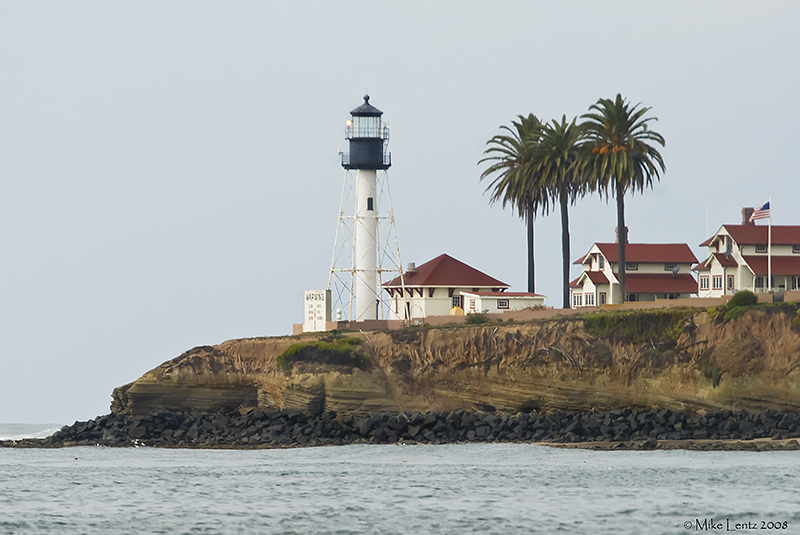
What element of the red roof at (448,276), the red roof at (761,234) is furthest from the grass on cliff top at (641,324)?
the red roof at (761,234)

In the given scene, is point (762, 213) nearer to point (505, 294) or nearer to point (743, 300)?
point (743, 300)

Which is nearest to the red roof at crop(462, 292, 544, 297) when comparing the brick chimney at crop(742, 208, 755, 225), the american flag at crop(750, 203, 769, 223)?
the american flag at crop(750, 203, 769, 223)

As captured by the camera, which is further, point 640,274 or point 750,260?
point 640,274

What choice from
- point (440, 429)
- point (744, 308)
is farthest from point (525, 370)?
point (744, 308)

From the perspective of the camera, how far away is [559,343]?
64.8 meters

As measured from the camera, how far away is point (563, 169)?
77000 millimetres

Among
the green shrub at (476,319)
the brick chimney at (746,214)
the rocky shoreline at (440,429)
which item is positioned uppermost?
the brick chimney at (746,214)

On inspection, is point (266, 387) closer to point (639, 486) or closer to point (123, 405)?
point (123, 405)

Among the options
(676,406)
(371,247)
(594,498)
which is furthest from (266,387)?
(594,498)

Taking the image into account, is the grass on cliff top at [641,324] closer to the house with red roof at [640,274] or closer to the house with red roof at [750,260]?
the house with red roof at [750,260]

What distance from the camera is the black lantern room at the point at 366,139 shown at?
8350 cm

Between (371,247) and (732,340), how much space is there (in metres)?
29.2

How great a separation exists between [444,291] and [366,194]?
8.81 meters

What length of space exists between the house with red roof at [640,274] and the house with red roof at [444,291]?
24.5ft
